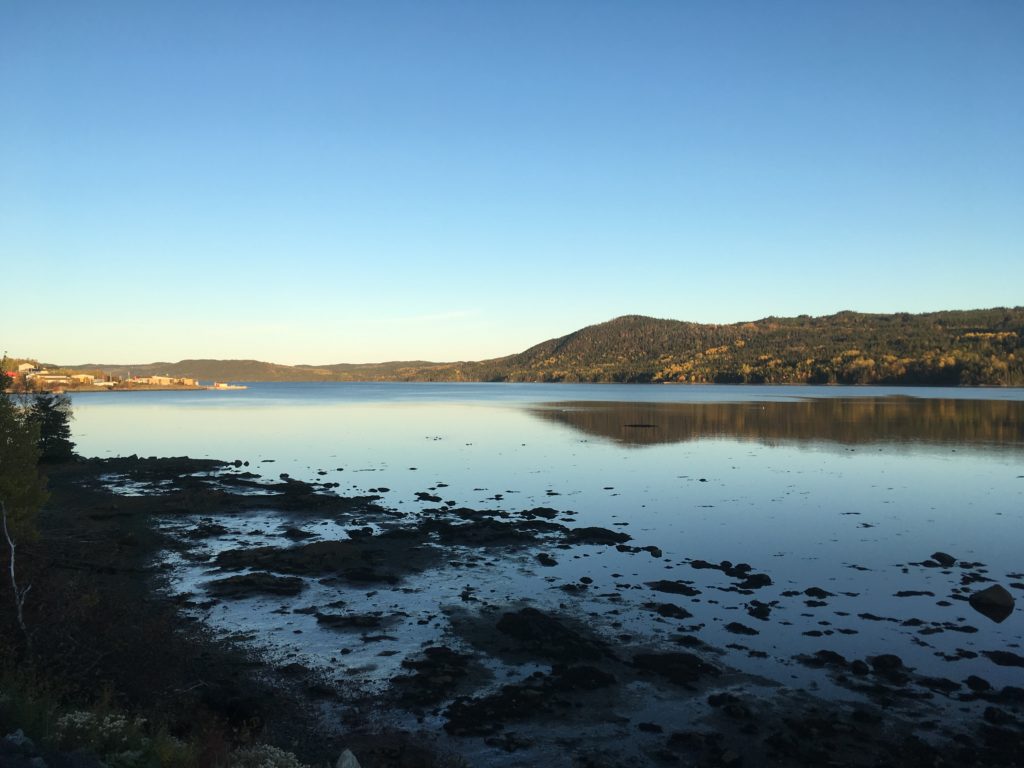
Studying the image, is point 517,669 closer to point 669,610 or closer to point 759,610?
point 669,610

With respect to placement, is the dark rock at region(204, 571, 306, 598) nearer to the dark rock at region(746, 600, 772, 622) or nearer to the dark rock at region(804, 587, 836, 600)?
the dark rock at region(746, 600, 772, 622)

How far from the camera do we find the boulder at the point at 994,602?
2020 cm

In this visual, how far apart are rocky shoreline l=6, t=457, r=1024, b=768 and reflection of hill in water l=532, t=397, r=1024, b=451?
4623cm

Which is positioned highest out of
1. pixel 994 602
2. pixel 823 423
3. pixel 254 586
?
pixel 823 423

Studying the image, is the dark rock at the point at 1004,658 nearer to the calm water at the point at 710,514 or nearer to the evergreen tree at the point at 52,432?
the calm water at the point at 710,514

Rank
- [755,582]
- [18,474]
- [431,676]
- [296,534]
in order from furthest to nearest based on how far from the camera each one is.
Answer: [296,534], [755,582], [18,474], [431,676]

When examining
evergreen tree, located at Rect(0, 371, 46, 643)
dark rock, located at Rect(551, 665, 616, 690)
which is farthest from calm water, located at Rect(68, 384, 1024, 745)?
evergreen tree, located at Rect(0, 371, 46, 643)

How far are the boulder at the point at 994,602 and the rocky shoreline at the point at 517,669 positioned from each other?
180 millimetres

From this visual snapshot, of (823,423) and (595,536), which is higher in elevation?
(823,423)

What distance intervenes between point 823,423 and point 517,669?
3299 inches

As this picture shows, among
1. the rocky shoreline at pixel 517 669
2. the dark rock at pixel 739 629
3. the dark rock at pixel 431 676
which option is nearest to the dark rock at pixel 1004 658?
the rocky shoreline at pixel 517 669

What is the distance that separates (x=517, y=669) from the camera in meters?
16.5

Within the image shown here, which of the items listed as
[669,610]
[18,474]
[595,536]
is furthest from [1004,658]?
[18,474]

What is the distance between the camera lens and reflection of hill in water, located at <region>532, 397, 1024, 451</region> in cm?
7162
